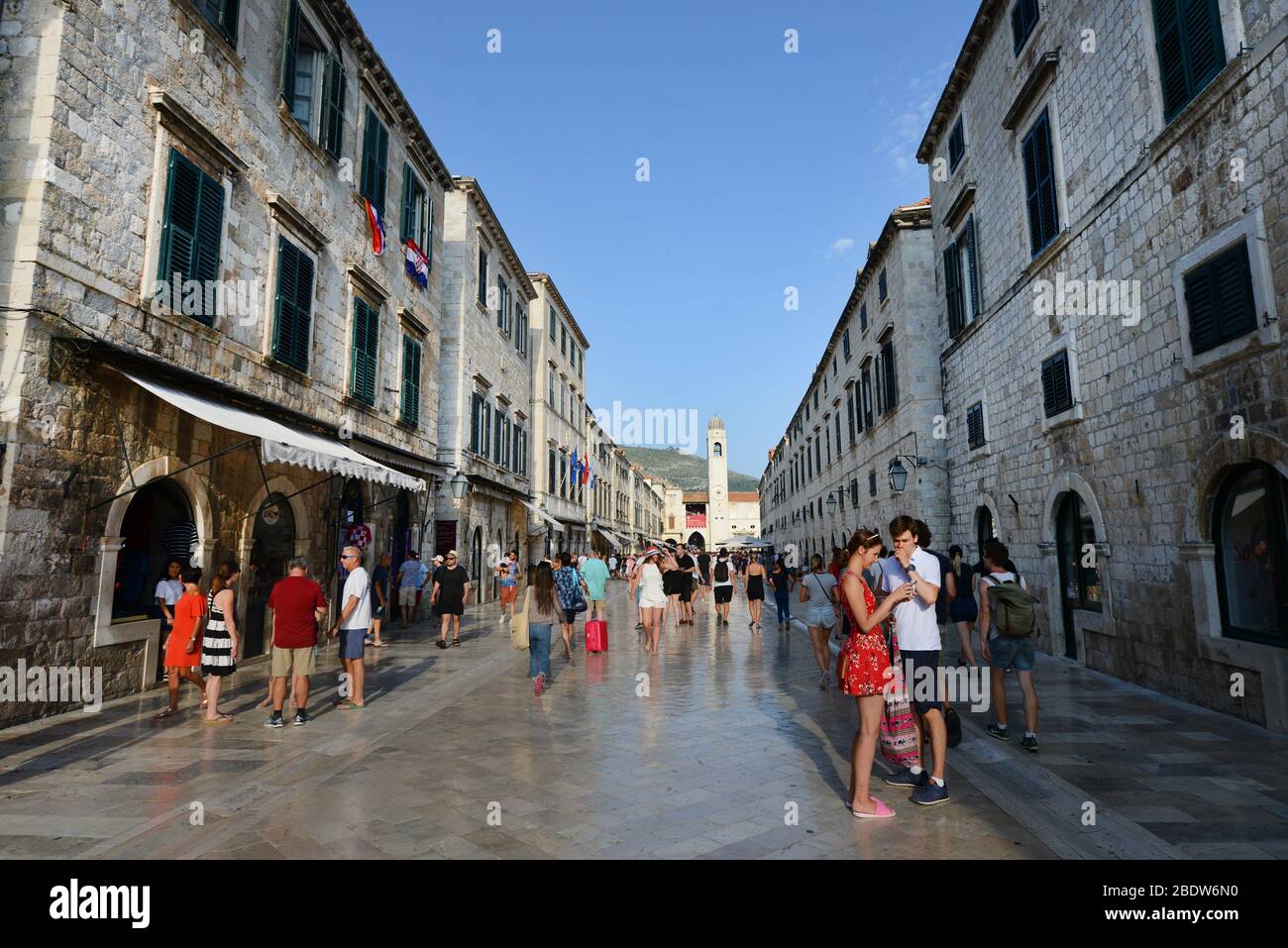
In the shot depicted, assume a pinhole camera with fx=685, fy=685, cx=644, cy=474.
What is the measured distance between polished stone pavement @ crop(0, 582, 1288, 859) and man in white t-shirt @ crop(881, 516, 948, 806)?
232mm

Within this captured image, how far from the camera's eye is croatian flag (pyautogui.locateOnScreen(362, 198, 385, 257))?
14188 millimetres

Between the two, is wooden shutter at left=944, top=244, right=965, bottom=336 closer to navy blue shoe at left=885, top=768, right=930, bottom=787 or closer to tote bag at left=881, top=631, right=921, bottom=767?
Answer: tote bag at left=881, top=631, right=921, bottom=767

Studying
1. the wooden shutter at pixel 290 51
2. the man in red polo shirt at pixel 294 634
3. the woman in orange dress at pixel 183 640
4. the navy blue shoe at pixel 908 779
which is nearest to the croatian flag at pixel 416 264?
the wooden shutter at pixel 290 51

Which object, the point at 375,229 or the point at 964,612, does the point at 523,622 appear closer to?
the point at 964,612

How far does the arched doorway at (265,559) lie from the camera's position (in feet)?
34.9

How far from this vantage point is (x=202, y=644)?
726cm

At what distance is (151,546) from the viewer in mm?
8930

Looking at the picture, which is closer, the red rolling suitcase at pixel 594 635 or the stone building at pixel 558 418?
the red rolling suitcase at pixel 594 635

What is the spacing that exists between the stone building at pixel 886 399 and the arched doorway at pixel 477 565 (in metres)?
12.1

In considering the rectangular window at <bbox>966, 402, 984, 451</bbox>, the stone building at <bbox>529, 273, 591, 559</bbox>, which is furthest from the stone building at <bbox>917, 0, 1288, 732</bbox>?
the stone building at <bbox>529, 273, 591, 559</bbox>

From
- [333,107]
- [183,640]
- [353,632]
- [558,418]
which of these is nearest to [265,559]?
[183,640]

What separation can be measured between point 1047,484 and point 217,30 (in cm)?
1391

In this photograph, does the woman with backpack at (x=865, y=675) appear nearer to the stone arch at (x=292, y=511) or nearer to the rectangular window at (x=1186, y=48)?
the rectangular window at (x=1186, y=48)
